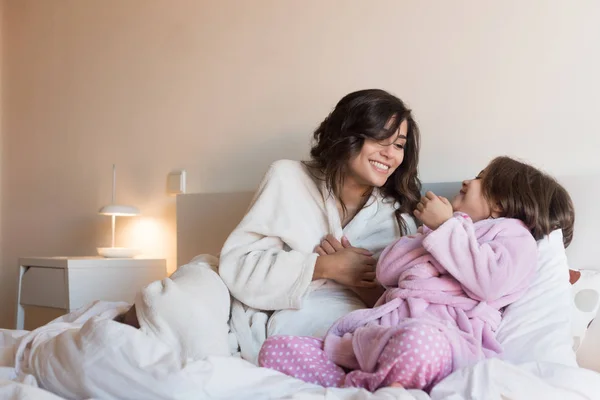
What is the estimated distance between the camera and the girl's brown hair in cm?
146

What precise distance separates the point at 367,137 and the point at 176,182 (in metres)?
1.19

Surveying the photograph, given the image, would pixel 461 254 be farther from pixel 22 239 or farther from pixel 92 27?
pixel 22 239

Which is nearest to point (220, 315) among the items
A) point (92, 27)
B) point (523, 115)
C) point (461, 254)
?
point (461, 254)

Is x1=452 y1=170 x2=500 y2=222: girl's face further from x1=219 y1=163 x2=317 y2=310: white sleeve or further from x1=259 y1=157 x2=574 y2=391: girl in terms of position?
x1=219 y1=163 x2=317 y2=310: white sleeve

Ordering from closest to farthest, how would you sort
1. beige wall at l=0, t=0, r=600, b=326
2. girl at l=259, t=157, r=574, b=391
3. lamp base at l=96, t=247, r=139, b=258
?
1. girl at l=259, t=157, r=574, b=391
2. beige wall at l=0, t=0, r=600, b=326
3. lamp base at l=96, t=247, r=139, b=258

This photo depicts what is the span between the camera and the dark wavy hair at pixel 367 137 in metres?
1.68

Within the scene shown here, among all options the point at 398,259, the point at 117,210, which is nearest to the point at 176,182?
the point at 117,210

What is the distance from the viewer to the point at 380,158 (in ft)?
5.58

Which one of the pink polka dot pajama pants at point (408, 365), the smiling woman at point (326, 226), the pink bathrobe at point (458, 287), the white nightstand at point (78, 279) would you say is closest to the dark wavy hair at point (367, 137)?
the smiling woman at point (326, 226)

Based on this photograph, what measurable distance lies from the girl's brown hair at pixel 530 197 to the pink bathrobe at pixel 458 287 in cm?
7

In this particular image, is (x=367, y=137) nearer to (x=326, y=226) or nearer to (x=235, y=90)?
(x=326, y=226)

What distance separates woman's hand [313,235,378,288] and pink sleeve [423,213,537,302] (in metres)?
0.30

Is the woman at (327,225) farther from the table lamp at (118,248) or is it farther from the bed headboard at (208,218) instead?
the table lamp at (118,248)

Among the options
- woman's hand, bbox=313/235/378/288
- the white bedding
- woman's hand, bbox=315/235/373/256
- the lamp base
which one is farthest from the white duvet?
the lamp base
